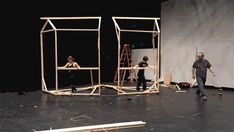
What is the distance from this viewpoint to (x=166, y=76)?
1298 cm

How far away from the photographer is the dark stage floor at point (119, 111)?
614cm

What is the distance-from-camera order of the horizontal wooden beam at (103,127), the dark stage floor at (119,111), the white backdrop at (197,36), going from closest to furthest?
the horizontal wooden beam at (103,127), the dark stage floor at (119,111), the white backdrop at (197,36)

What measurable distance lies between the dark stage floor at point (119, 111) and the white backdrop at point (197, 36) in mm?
1833

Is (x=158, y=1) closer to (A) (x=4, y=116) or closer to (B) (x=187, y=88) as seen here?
(B) (x=187, y=88)

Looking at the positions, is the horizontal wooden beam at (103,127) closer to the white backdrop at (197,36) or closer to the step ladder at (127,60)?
the white backdrop at (197,36)

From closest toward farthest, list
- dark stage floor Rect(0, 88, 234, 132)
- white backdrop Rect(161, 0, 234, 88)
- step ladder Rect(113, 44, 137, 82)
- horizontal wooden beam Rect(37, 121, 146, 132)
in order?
horizontal wooden beam Rect(37, 121, 146, 132) → dark stage floor Rect(0, 88, 234, 132) → white backdrop Rect(161, 0, 234, 88) → step ladder Rect(113, 44, 137, 82)

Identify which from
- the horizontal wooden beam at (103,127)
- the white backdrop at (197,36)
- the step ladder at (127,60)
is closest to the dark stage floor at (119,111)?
the horizontal wooden beam at (103,127)

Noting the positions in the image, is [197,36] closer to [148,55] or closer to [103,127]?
[148,55]

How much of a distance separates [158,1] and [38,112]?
8.28 m

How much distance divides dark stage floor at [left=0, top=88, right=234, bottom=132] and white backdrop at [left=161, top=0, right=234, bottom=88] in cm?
183

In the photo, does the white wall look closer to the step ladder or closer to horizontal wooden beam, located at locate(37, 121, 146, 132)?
the step ladder

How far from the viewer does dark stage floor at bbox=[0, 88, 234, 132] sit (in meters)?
6.14

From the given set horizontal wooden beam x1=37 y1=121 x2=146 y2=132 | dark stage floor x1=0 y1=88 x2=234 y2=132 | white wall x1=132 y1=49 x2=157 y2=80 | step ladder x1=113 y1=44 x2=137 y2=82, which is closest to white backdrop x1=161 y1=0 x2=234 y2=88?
white wall x1=132 y1=49 x2=157 y2=80

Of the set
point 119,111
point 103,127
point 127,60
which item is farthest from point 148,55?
point 103,127
